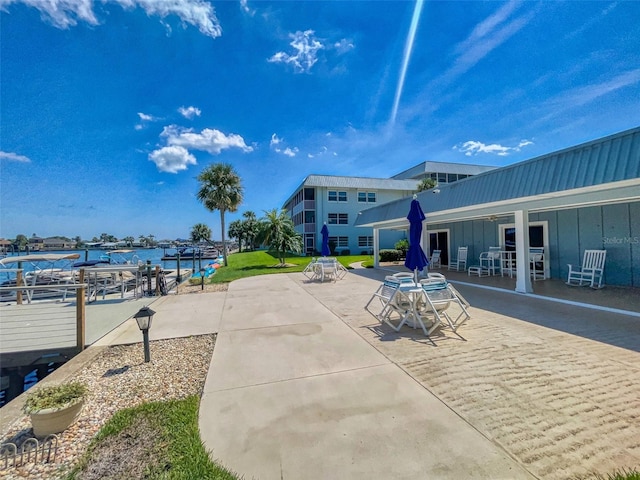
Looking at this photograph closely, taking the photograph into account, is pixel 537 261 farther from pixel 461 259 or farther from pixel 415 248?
pixel 415 248

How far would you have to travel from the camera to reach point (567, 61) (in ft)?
30.9

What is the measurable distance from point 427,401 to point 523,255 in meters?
7.53

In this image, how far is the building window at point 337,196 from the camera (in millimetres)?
28362

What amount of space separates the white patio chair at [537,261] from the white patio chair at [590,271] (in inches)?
45.4

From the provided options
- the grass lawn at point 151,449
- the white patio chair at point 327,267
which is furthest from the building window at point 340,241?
the grass lawn at point 151,449

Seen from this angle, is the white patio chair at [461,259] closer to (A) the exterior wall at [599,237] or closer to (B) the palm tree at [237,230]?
(A) the exterior wall at [599,237]

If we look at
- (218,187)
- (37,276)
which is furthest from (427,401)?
(218,187)

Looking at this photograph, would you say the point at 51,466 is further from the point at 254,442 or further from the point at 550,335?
the point at 550,335

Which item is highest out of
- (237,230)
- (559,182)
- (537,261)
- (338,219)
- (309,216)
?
(237,230)

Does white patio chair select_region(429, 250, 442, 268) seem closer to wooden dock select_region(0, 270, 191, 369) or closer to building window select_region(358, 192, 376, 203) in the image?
wooden dock select_region(0, 270, 191, 369)

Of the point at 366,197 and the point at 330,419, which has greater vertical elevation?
the point at 366,197

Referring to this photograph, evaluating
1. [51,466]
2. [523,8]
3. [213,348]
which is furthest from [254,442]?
[523,8]

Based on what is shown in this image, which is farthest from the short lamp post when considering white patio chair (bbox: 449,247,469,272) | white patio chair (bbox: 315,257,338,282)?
white patio chair (bbox: 449,247,469,272)

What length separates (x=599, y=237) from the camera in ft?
29.8
